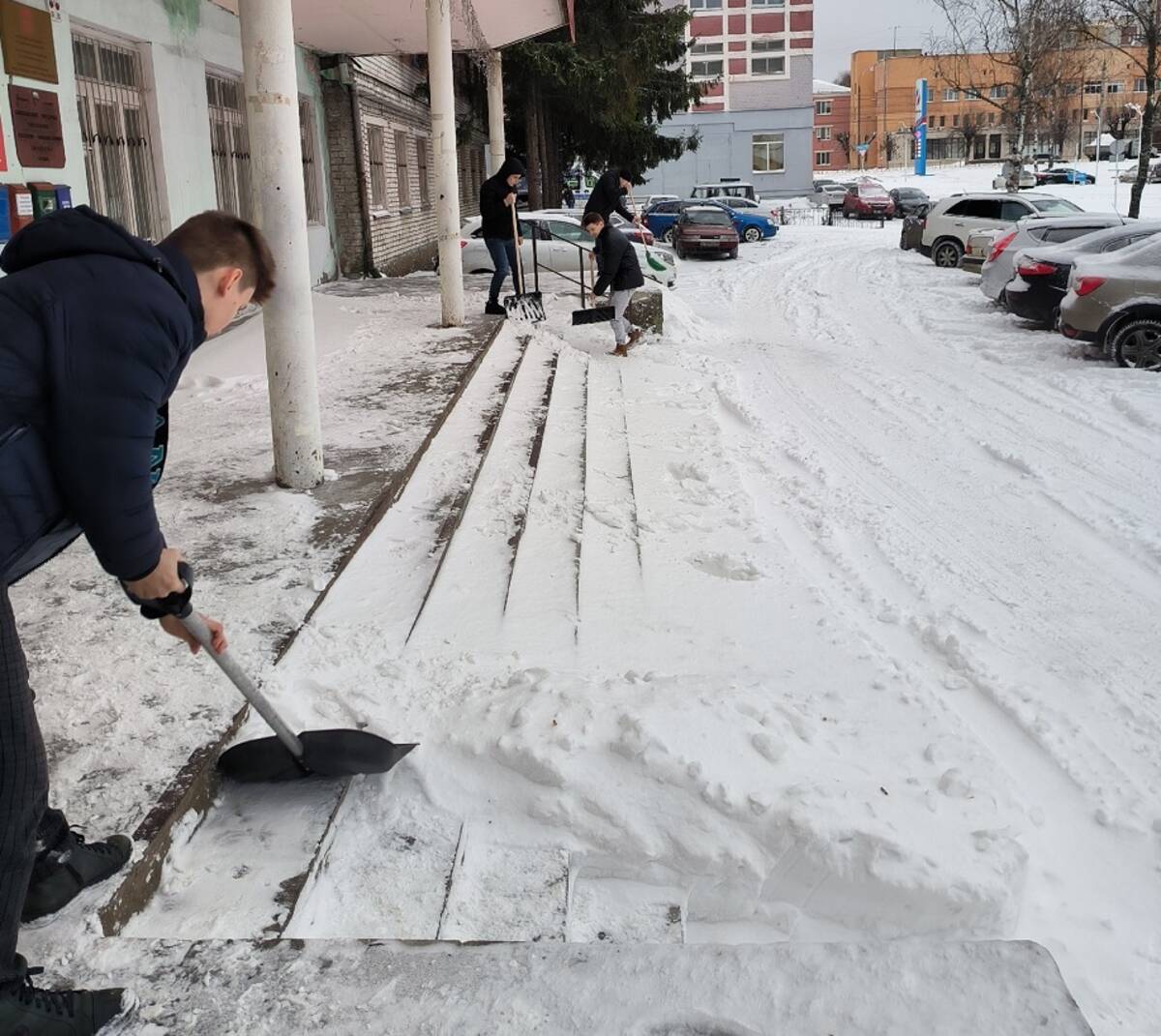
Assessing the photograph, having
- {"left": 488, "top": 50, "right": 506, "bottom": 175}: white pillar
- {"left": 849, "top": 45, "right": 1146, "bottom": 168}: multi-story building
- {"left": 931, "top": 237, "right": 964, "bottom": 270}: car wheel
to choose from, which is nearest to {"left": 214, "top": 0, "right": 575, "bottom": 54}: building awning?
{"left": 488, "top": 50, "right": 506, "bottom": 175}: white pillar

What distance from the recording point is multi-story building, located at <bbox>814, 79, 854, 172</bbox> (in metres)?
94.2

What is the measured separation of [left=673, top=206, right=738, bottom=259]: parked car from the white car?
7640 millimetres

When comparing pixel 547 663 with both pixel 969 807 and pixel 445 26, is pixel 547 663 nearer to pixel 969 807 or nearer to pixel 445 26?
pixel 969 807

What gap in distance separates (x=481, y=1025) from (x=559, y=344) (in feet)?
29.5

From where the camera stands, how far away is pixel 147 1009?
206 cm

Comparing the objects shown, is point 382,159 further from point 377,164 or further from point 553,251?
point 553,251

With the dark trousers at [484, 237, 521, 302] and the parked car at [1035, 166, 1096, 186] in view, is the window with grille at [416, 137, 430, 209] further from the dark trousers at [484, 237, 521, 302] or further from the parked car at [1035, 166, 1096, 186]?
the parked car at [1035, 166, 1096, 186]

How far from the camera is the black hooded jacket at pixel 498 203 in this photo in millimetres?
11430

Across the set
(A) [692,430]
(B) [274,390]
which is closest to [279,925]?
(B) [274,390]

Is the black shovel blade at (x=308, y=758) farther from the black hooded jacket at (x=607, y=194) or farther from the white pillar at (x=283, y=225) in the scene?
the black hooded jacket at (x=607, y=194)

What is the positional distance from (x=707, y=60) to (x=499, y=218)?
5342cm

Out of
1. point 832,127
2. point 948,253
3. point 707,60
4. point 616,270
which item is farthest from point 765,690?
point 832,127

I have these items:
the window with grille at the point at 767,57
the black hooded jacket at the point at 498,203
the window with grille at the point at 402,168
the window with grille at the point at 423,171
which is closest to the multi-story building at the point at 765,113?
the window with grille at the point at 767,57

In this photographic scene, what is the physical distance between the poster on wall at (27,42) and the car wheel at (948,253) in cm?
1810
